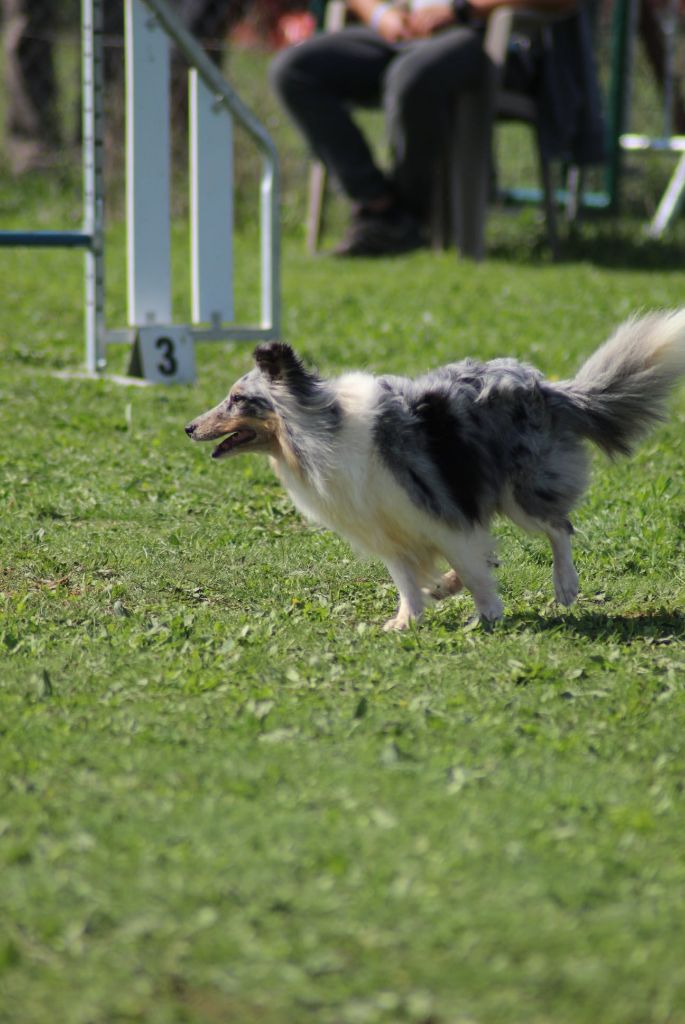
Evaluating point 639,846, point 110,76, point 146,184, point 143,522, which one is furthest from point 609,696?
point 110,76

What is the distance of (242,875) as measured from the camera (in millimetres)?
2922

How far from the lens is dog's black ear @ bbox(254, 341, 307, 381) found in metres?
4.55

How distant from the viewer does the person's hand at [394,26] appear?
38.4ft

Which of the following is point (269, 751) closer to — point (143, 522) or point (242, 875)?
point (242, 875)

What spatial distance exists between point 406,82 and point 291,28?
5.77 m

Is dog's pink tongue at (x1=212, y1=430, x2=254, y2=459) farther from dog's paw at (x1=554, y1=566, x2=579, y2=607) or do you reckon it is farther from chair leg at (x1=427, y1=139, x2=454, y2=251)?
chair leg at (x1=427, y1=139, x2=454, y2=251)

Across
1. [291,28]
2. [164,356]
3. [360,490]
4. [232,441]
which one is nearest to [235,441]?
[232,441]

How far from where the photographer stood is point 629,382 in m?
4.82

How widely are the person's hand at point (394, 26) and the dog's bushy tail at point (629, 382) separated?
7576mm

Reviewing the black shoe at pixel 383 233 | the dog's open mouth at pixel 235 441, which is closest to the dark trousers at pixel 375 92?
the black shoe at pixel 383 233

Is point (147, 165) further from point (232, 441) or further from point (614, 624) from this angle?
point (614, 624)

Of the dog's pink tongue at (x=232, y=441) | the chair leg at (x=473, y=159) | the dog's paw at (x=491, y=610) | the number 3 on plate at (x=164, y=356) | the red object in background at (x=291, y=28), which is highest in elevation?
the red object in background at (x=291, y=28)

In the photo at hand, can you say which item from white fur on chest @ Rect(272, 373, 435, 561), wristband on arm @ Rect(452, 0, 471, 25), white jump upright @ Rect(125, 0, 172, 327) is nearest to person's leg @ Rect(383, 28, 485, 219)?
wristband on arm @ Rect(452, 0, 471, 25)

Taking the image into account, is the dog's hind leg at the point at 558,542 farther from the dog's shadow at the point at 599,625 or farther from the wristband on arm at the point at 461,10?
the wristband on arm at the point at 461,10
